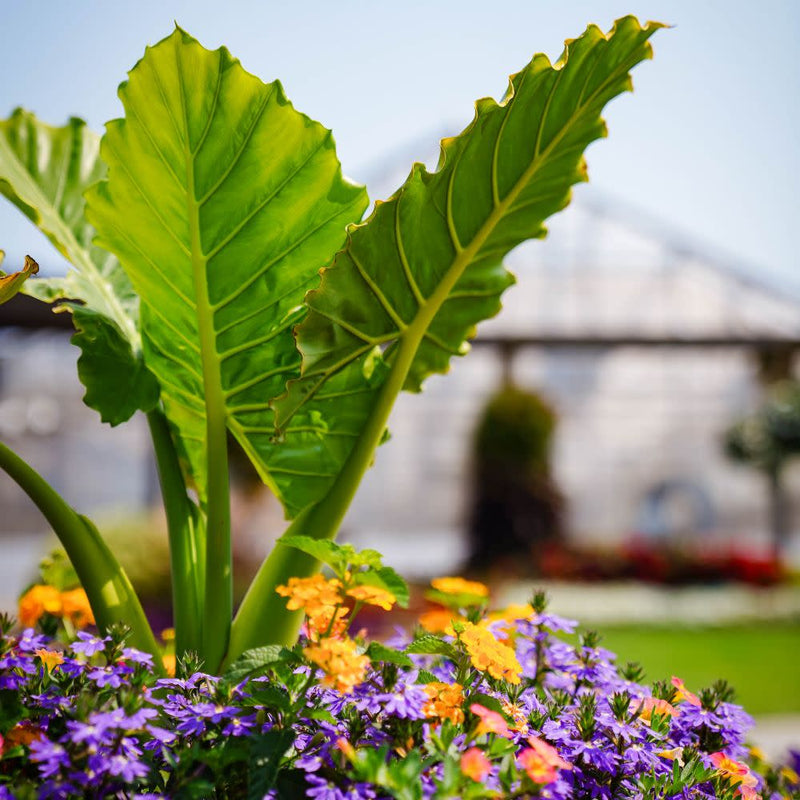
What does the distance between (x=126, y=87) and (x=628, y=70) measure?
611 millimetres

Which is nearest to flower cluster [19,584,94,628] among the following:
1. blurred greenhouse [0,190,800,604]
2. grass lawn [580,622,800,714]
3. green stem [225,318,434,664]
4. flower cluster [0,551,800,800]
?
flower cluster [0,551,800,800]

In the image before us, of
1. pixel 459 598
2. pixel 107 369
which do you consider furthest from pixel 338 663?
pixel 107 369

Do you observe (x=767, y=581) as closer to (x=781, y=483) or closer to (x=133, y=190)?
(x=781, y=483)

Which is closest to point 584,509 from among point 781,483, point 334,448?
point 781,483

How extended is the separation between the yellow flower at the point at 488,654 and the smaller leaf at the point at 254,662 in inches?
7.2

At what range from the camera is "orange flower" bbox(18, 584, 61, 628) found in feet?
3.52

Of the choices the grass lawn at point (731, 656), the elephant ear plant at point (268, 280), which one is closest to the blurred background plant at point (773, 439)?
the grass lawn at point (731, 656)

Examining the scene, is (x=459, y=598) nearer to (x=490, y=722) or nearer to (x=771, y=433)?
(x=490, y=722)

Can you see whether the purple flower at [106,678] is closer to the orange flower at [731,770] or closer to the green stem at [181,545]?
the green stem at [181,545]

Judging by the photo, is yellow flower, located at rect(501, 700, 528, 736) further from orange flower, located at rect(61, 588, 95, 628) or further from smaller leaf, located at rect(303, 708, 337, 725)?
orange flower, located at rect(61, 588, 95, 628)

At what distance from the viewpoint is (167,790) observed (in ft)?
2.36

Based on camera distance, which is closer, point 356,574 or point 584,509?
point 356,574

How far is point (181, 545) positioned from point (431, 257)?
55 cm

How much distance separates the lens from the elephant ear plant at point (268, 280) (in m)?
0.99
